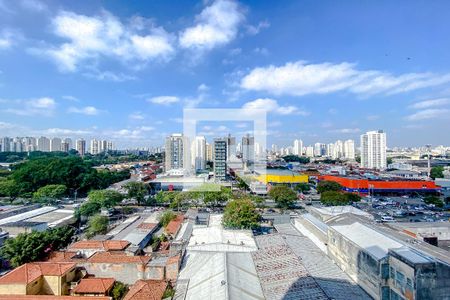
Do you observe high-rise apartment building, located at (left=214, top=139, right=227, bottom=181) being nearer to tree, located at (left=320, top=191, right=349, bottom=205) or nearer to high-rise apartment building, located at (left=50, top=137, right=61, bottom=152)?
tree, located at (left=320, top=191, right=349, bottom=205)

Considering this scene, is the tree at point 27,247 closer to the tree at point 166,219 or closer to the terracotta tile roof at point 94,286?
the terracotta tile roof at point 94,286

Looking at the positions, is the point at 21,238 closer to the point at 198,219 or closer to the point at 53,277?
the point at 53,277

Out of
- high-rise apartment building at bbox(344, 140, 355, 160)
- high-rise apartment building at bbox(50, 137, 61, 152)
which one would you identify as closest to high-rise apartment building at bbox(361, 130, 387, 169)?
high-rise apartment building at bbox(344, 140, 355, 160)

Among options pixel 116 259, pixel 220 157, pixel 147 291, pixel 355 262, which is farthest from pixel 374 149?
pixel 147 291

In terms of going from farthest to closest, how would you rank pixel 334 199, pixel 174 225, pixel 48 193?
pixel 48 193 < pixel 334 199 < pixel 174 225

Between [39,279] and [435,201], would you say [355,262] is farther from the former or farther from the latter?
[435,201]

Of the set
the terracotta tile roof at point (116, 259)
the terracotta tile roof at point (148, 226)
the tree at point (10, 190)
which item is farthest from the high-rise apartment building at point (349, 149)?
the terracotta tile roof at point (116, 259)

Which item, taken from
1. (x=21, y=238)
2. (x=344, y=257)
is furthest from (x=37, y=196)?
(x=344, y=257)
